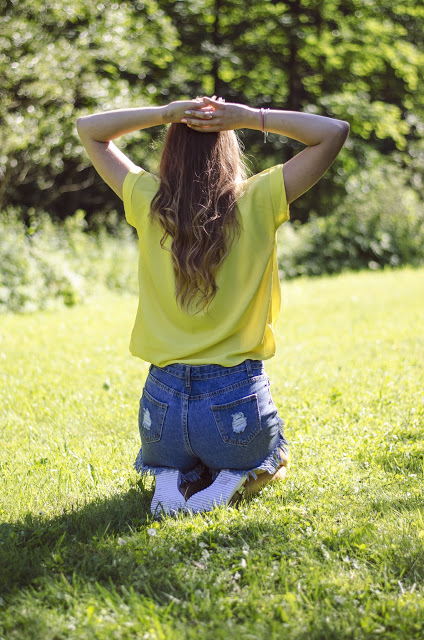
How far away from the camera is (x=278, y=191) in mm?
2766

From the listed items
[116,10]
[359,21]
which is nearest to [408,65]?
[359,21]

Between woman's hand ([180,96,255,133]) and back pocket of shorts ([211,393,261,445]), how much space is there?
1.12 m

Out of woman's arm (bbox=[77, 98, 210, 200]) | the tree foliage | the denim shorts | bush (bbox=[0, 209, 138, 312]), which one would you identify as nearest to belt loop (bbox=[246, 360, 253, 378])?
the denim shorts

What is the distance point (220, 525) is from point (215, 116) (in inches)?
65.1

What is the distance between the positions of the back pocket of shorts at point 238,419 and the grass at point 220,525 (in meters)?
0.31

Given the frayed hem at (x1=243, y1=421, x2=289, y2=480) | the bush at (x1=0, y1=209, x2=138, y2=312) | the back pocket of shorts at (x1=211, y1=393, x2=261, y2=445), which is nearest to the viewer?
the back pocket of shorts at (x1=211, y1=393, x2=261, y2=445)

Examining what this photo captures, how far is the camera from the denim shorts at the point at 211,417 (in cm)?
288

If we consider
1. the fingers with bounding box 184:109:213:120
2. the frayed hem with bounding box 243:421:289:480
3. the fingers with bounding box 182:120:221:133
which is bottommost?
the frayed hem with bounding box 243:421:289:480

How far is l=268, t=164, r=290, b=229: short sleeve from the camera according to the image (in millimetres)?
2750

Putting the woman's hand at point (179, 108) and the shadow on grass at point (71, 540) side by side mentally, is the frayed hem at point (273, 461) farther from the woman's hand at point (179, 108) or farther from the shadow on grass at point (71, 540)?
the woman's hand at point (179, 108)

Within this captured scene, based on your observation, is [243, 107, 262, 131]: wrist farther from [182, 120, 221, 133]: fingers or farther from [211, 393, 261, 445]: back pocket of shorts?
[211, 393, 261, 445]: back pocket of shorts

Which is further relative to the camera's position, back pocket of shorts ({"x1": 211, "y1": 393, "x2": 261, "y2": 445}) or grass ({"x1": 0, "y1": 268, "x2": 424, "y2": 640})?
back pocket of shorts ({"x1": 211, "y1": 393, "x2": 261, "y2": 445})

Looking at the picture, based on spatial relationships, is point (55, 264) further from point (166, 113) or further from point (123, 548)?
point (123, 548)

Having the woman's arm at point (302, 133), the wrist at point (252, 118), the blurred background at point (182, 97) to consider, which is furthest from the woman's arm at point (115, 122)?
the blurred background at point (182, 97)
